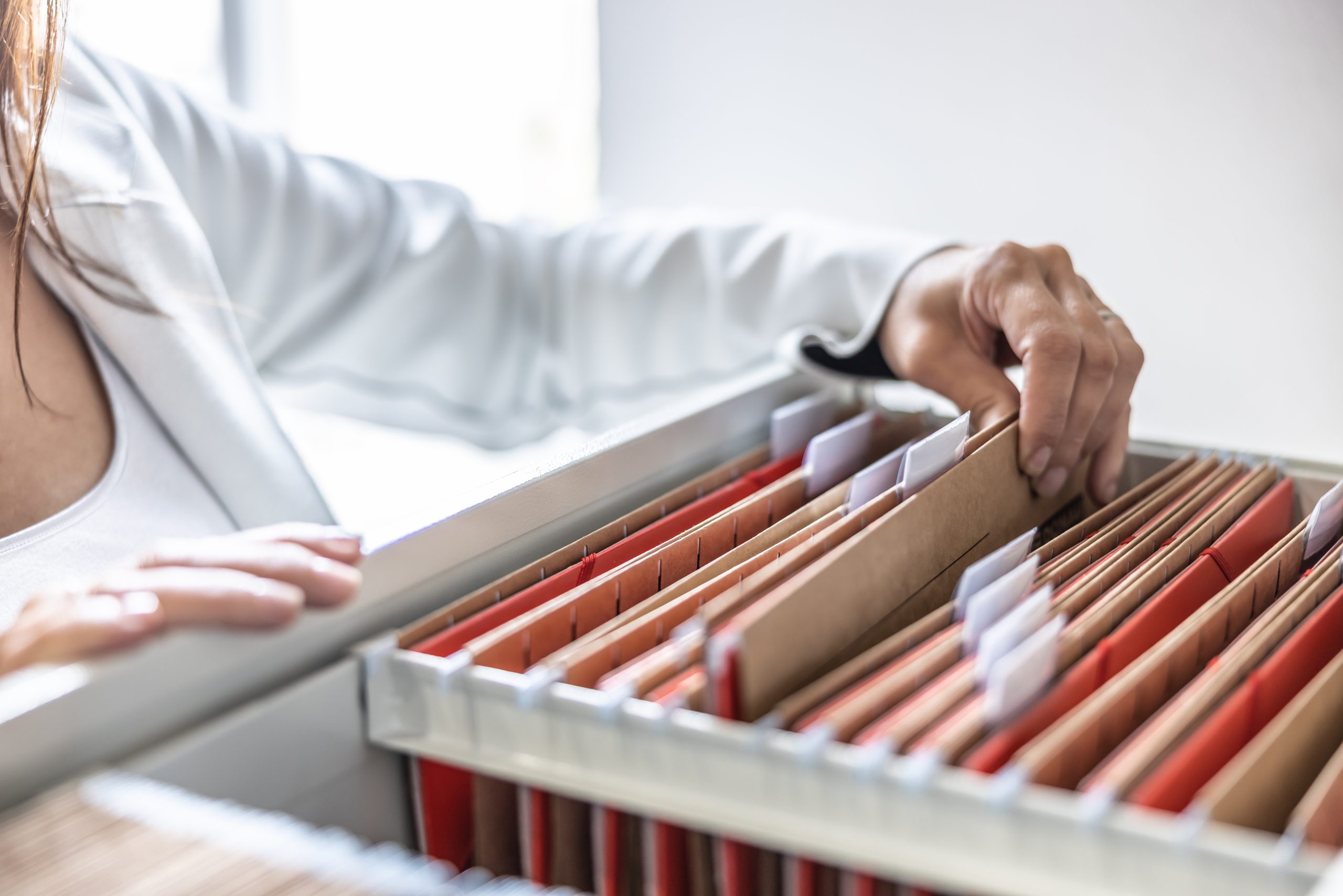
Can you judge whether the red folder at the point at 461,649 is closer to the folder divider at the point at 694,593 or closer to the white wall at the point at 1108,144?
the folder divider at the point at 694,593

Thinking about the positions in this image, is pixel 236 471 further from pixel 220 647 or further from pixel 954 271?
pixel 954 271

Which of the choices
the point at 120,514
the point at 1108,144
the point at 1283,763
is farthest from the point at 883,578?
the point at 1108,144

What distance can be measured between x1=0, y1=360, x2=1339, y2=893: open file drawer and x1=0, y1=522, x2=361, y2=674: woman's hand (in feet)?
0.03

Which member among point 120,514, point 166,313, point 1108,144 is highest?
point 1108,144

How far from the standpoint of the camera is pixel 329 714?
0.42 metres

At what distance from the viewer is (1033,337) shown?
2.12ft

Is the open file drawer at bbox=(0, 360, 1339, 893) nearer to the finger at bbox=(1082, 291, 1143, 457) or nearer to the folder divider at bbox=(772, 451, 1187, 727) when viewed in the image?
the folder divider at bbox=(772, 451, 1187, 727)

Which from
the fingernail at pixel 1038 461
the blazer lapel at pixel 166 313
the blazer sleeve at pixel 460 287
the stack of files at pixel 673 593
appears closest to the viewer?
the stack of files at pixel 673 593

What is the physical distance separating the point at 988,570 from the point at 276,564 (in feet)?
0.96

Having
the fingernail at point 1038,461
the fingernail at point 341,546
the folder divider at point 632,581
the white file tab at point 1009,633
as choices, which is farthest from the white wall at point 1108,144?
the fingernail at point 341,546

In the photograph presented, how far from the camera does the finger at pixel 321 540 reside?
1.49 ft

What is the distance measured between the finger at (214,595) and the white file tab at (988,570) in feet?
0.87

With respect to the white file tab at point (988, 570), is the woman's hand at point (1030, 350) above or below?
above

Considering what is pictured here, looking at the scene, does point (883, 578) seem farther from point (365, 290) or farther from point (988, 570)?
point (365, 290)
